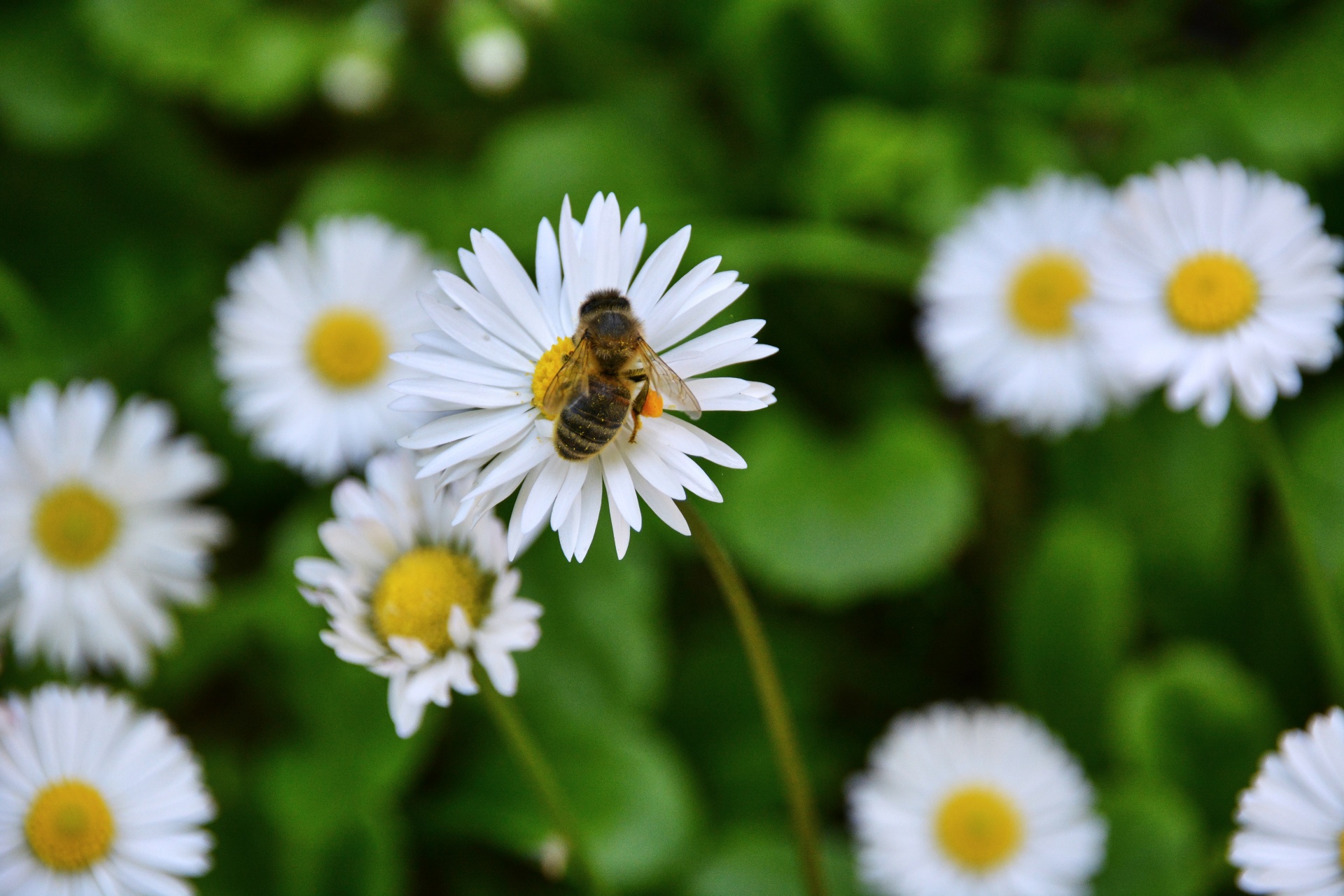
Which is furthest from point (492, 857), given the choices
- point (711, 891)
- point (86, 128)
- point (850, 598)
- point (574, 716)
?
point (86, 128)

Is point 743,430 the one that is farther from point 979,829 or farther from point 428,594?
point 428,594

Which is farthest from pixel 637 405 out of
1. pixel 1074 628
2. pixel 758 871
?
pixel 1074 628

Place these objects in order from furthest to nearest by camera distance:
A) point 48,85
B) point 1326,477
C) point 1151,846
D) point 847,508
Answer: point 48,85
point 847,508
point 1326,477
point 1151,846

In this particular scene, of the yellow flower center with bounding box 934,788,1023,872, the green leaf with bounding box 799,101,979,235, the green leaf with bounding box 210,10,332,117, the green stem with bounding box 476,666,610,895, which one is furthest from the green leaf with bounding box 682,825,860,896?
the green leaf with bounding box 210,10,332,117

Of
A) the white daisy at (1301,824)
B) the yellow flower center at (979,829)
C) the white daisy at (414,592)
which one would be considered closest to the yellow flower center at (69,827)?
the white daisy at (414,592)

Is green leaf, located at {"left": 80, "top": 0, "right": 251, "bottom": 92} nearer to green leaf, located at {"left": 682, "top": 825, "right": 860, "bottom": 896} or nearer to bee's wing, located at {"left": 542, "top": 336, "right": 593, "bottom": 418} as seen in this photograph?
bee's wing, located at {"left": 542, "top": 336, "right": 593, "bottom": 418}

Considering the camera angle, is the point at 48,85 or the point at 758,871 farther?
the point at 48,85
